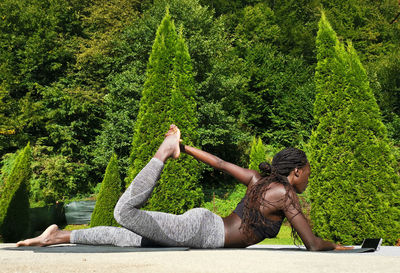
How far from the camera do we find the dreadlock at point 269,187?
2938mm

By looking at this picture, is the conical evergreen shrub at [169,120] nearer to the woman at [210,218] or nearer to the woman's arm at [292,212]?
the woman at [210,218]

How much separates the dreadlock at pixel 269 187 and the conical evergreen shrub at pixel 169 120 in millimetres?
5423

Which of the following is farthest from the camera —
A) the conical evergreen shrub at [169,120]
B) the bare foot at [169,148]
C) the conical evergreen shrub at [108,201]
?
the conical evergreen shrub at [108,201]

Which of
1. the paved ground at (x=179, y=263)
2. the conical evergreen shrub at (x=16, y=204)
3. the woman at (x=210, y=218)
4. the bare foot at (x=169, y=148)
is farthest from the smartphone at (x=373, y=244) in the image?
the conical evergreen shrub at (x=16, y=204)

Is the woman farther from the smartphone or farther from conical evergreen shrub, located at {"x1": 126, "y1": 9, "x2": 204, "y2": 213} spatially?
conical evergreen shrub, located at {"x1": 126, "y1": 9, "x2": 204, "y2": 213}

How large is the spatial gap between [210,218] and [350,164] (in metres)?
5.62

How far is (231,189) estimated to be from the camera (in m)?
18.4

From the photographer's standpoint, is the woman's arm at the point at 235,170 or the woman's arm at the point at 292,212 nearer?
the woman's arm at the point at 292,212

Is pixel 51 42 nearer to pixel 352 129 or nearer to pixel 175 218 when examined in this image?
pixel 352 129

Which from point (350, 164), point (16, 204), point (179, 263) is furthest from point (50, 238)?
point (16, 204)

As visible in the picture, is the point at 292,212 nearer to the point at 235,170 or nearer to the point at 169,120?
the point at 235,170

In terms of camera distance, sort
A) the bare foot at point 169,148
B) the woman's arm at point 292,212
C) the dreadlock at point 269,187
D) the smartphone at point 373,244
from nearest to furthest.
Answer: the woman's arm at point 292,212
the dreadlock at point 269,187
the bare foot at point 169,148
the smartphone at point 373,244

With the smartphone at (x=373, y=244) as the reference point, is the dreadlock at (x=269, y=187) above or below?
above

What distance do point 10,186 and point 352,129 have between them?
9861 millimetres
